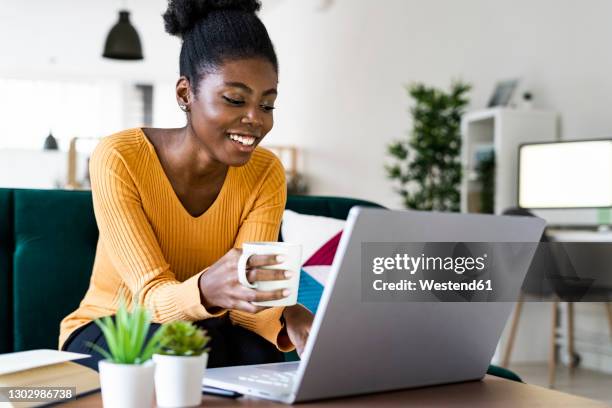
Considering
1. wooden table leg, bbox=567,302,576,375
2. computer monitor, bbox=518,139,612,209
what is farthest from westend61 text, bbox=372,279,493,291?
wooden table leg, bbox=567,302,576,375

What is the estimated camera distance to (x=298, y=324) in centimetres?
129

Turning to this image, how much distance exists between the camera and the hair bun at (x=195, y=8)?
151cm

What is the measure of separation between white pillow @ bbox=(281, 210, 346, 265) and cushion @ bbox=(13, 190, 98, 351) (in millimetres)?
476

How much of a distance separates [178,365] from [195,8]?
0.87 metres

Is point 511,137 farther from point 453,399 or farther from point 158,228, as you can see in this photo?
point 453,399

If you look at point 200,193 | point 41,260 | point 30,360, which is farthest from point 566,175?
point 30,360

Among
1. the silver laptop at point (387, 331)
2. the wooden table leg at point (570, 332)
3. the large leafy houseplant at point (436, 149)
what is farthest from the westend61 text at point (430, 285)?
the large leafy houseplant at point (436, 149)

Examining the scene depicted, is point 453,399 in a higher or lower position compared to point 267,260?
lower

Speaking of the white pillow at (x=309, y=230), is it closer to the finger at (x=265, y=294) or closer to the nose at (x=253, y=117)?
the nose at (x=253, y=117)

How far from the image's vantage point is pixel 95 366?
1.25 metres

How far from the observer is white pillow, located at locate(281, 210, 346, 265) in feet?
6.42

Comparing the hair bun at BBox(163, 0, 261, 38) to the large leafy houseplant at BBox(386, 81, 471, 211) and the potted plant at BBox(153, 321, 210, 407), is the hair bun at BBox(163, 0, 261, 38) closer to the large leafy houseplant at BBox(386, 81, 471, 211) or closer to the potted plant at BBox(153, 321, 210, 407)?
the potted plant at BBox(153, 321, 210, 407)

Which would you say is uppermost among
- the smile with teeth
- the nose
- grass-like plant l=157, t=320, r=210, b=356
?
the nose

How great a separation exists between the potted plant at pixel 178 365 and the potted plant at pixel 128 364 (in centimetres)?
3
